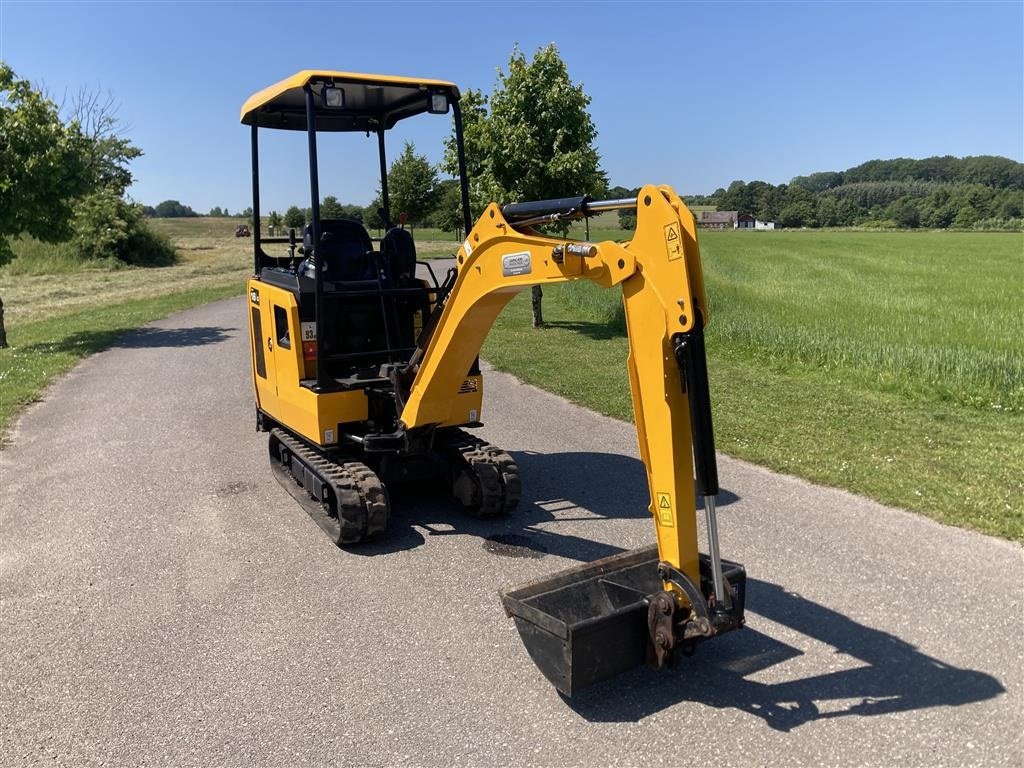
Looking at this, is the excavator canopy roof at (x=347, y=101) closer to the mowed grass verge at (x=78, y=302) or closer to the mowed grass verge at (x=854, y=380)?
the mowed grass verge at (x=854, y=380)

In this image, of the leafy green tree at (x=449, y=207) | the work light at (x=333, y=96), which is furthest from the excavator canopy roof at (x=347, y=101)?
the leafy green tree at (x=449, y=207)

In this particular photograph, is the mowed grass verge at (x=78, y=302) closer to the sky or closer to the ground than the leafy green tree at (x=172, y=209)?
closer to the ground

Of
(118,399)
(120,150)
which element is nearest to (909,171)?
(120,150)

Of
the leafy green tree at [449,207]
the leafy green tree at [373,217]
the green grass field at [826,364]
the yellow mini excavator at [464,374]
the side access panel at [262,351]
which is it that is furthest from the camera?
the leafy green tree at [449,207]

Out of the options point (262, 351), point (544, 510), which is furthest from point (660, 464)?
point (262, 351)

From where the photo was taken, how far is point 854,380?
34.9ft

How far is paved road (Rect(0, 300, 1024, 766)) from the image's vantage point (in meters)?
3.60

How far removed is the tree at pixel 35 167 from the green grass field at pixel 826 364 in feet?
7.88

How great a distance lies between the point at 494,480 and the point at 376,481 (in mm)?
941

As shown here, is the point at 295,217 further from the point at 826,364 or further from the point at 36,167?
the point at 36,167

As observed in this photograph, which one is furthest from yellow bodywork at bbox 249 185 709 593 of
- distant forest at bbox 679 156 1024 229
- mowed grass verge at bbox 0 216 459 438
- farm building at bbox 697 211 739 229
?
farm building at bbox 697 211 739 229

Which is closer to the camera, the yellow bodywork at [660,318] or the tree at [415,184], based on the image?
the yellow bodywork at [660,318]

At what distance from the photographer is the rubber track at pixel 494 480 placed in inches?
243

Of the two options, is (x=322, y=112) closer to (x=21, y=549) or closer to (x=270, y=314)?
(x=270, y=314)
